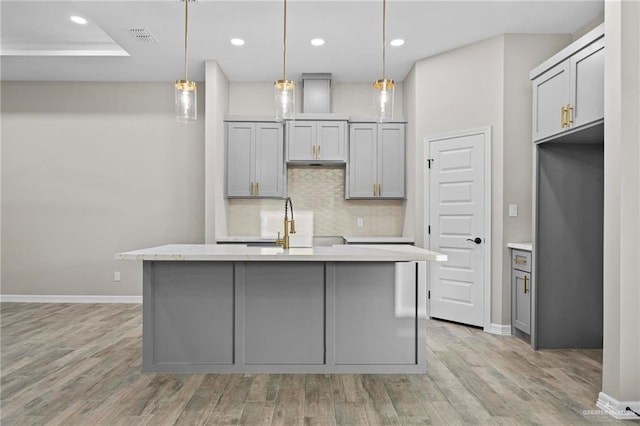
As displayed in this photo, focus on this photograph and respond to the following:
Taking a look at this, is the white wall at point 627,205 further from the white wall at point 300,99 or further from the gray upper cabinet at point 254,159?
the gray upper cabinet at point 254,159

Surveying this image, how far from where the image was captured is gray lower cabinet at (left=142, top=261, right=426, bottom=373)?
320cm

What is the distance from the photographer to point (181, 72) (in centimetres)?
561

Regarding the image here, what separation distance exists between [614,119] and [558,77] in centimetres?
106

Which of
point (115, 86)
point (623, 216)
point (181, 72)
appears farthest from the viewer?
point (115, 86)

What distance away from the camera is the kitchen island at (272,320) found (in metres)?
3.20

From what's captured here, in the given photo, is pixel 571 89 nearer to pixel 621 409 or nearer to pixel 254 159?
pixel 621 409

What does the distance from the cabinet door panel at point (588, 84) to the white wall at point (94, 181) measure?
444cm

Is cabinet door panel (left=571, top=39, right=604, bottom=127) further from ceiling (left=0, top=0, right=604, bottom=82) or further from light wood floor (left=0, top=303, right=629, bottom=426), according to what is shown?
light wood floor (left=0, top=303, right=629, bottom=426)

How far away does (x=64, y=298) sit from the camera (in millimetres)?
5953

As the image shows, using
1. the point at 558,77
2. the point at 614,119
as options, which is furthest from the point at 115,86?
the point at 614,119

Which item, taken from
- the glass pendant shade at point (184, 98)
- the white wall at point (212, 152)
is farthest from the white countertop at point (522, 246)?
the white wall at point (212, 152)

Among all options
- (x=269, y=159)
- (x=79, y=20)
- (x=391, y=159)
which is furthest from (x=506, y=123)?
(x=79, y=20)

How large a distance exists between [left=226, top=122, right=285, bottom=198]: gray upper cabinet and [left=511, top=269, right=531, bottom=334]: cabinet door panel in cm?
295

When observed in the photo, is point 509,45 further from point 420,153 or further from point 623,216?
point 623,216
